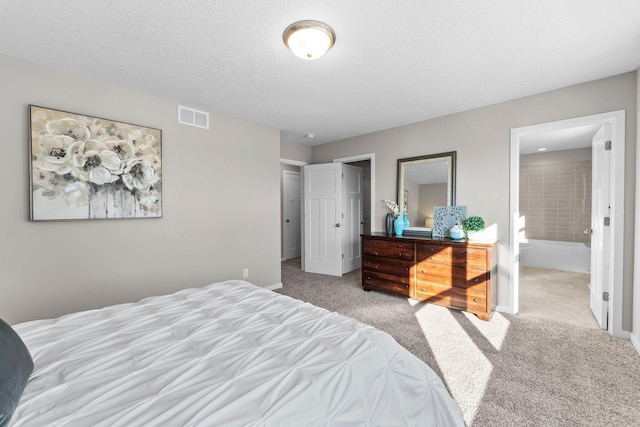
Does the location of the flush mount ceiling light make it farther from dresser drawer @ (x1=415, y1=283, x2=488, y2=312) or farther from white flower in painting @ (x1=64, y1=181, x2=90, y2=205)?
dresser drawer @ (x1=415, y1=283, x2=488, y2=312)

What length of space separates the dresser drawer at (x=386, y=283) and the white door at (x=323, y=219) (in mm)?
939

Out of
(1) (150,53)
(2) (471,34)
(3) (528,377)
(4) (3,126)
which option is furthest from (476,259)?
(4) (3,126)

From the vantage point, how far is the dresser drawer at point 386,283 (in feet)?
11.5

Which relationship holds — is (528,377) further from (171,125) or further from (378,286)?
(171,125)

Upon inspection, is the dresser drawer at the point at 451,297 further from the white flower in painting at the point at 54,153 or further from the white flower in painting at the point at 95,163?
the white flower in painting at the point at 54,153

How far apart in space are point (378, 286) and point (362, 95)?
2.49 m

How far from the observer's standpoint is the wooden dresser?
291 cm

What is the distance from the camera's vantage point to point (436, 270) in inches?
127

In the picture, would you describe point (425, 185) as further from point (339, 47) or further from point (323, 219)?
point (339, 47)

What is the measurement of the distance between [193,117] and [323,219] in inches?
105

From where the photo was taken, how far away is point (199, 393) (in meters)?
0.89

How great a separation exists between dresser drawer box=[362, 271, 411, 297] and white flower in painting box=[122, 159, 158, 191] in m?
2.96

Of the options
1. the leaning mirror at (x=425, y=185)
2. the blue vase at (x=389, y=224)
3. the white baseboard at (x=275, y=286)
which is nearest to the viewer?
the leaning mirror at (x=425, y=185)

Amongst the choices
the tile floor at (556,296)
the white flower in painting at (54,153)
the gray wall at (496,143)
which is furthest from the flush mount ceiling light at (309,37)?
the tile floor at (556,296)
